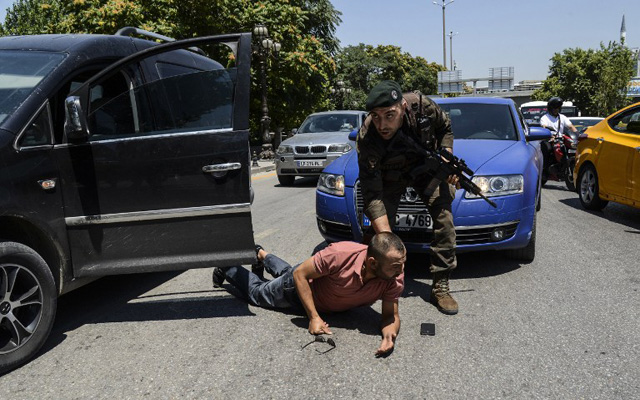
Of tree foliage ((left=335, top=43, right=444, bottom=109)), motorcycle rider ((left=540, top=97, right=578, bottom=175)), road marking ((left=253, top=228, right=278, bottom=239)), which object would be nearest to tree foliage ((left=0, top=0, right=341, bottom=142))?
tree foliage ((left=335, top=43, right=444, bottom=109))

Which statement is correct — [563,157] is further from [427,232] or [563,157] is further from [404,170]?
[404,170]

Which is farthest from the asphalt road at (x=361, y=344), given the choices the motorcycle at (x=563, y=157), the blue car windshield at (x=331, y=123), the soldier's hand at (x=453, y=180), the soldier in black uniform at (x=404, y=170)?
the blue car windshield at (x=331, y=123)

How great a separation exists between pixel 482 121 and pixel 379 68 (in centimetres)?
5728

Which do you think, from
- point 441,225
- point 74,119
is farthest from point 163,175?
point 441,225

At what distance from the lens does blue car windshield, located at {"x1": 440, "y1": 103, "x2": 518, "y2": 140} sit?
568cm

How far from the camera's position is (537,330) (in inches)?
136

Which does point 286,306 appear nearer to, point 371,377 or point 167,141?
point 371,377

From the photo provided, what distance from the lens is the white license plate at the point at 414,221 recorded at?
172 inches

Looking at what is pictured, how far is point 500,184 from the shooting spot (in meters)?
4.50

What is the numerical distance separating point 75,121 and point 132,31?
2.16 meters

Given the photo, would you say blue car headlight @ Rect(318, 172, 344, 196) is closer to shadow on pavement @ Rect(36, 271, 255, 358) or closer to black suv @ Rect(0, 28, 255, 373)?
shadow on pavement @ Rect(36, 271, 255, 358)

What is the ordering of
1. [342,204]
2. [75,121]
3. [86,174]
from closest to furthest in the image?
[75,121], [86,174], [342,204]

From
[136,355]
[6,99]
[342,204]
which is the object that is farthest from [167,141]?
[342,204]

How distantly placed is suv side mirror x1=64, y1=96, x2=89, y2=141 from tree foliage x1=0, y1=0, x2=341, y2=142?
67.6 ft
